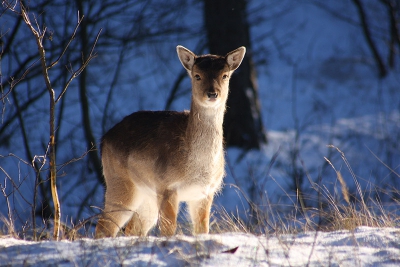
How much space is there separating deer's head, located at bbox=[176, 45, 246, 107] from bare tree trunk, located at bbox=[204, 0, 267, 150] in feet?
18.6

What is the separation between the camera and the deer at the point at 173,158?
603cm

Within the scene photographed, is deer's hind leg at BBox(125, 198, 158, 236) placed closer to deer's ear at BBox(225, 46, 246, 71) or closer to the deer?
the deer

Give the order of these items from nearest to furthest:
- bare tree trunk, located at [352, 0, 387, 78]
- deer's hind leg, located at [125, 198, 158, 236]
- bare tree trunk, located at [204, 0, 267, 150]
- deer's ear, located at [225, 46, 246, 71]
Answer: deer's ear, located at [225, 46, 246, 71]
deer's hind leg, located at [125, 198, 158, 236]
bare tree trunk, located at [204, 0, 267, 150]
bare tree trunk, located at [352, 0, 387, 78]

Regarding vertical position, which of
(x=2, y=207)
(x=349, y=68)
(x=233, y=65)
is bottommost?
(x=2, y=207)

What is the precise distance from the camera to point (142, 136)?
673 cm

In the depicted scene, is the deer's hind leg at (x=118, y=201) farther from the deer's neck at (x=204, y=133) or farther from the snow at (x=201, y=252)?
the snow at (x=201, y=252)

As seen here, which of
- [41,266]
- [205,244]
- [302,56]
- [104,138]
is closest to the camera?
[41,266]

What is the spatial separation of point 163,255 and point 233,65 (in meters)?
3.17

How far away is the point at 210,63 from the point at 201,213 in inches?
69.6

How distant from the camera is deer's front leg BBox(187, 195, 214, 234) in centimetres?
627

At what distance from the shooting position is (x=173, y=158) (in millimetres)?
6102

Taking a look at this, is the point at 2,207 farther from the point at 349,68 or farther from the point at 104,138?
the point at 349,68

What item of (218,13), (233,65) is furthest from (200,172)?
(218,13)

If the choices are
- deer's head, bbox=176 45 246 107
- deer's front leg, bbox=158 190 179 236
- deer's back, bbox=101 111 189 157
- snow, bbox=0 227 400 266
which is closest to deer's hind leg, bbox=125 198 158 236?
deer's back, bbox=101 111 189 157
